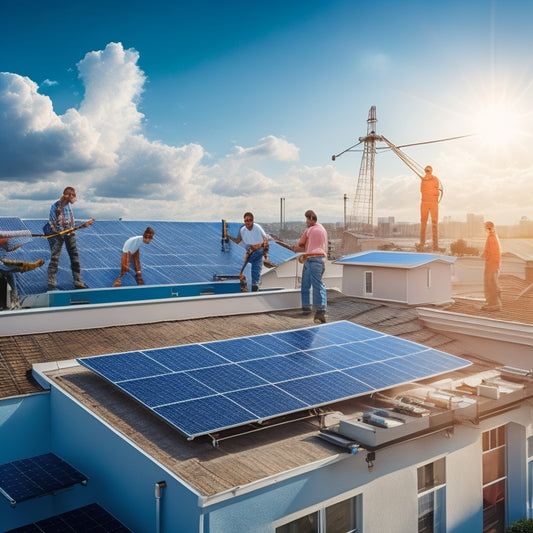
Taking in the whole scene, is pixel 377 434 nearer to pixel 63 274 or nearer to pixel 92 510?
pixel 92 510

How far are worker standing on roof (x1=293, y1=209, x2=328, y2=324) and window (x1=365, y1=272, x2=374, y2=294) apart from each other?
458 cm

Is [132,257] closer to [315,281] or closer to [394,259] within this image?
[315,281]

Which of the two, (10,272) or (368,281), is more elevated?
(10,272)

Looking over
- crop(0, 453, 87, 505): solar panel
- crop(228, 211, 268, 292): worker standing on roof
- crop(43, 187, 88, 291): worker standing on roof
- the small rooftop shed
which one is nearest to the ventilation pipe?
crop(0, 453, 87, 505): solar panel

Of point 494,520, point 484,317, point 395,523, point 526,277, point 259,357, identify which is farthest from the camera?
point 526,277

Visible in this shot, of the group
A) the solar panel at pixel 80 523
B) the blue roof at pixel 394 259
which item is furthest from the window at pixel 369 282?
the solar panel at pixel 80 523

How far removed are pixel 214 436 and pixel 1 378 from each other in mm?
4902

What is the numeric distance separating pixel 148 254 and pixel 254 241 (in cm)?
452

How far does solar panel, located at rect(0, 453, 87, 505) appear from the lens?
8.79 metres

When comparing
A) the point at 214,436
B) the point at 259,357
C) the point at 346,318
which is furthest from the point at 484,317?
the point at 214,436

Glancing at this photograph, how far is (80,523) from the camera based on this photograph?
8.58m

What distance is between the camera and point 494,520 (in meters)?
12.5

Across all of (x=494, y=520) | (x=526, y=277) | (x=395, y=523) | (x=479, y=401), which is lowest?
(x=494, y=520)

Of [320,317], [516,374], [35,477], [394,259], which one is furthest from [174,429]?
[394,259]
